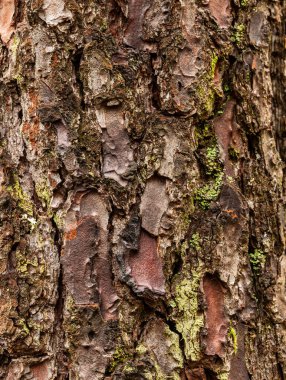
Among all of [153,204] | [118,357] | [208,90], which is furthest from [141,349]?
[208,90]

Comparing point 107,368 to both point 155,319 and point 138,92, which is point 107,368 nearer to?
point 155,319

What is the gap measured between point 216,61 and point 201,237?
1.28ft

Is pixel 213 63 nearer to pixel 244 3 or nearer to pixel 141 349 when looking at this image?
pixel 244 3

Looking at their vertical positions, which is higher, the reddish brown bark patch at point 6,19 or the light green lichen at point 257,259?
the reddish brown bark patch at point 6,19

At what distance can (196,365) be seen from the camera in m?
1.13

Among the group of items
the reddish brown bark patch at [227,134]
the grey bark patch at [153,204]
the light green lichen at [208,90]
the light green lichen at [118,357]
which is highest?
the light green lichen at [208,90]

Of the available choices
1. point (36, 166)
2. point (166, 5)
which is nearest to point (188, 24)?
point (166, 5)

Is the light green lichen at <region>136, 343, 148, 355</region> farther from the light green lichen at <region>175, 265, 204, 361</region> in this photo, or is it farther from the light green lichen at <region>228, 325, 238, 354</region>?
the light green lichen at <region>228, 325, 238, 354</region>

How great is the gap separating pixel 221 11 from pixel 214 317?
0.67m

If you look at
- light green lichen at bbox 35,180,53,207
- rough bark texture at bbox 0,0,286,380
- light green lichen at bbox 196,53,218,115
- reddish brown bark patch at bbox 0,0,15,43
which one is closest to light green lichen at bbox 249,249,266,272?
rough bark texture at bbox 0,0,286,380

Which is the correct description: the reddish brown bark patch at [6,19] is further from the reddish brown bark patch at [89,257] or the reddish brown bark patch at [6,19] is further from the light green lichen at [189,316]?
the light green lichen at [189,316]

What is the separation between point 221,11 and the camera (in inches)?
48.6

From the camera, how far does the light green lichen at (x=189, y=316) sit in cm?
113

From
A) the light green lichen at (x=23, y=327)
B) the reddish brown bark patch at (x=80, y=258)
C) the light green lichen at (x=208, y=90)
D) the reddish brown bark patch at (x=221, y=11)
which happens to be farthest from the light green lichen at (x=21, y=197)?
the reddish brown bark patch at (x=221, y=11)
